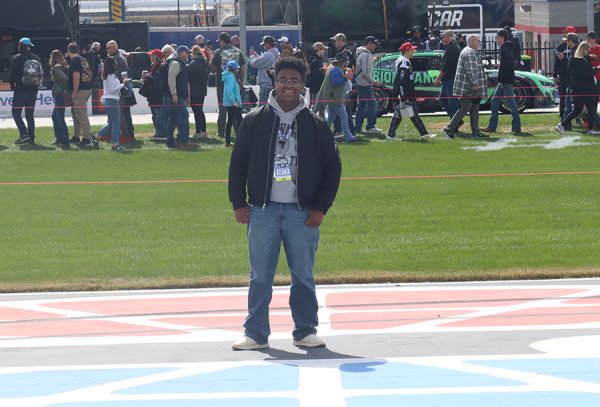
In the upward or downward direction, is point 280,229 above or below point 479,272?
above

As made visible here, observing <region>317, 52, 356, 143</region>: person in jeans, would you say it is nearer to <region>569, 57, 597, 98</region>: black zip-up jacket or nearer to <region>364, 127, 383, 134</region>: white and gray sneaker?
<region>364, 127, 383, 134</region>: white and gray sneaker

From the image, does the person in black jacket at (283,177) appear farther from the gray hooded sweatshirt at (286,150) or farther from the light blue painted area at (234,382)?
the light blue painted area at (234,382)

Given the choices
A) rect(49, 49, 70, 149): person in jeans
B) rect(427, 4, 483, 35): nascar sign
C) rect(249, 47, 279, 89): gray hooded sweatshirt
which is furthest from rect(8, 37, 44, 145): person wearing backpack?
rect(427, 4, 483, 35): nascar sign

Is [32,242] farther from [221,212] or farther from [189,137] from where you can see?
[189,137]

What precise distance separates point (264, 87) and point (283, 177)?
15667mm

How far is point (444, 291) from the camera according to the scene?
32.3ft

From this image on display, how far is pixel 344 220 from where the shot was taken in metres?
13.6

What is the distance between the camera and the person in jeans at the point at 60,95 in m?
22.0

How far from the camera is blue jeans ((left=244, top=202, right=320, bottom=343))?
7762 mm

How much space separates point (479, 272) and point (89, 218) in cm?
541

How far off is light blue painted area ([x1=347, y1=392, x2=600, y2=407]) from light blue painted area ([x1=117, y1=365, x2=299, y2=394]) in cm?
55

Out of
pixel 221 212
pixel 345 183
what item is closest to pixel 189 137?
pixel 345 183

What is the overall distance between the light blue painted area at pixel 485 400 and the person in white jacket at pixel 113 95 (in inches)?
607

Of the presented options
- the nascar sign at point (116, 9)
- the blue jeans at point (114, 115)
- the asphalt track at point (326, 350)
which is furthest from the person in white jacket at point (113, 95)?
the nascar sign at point (116, 9)
